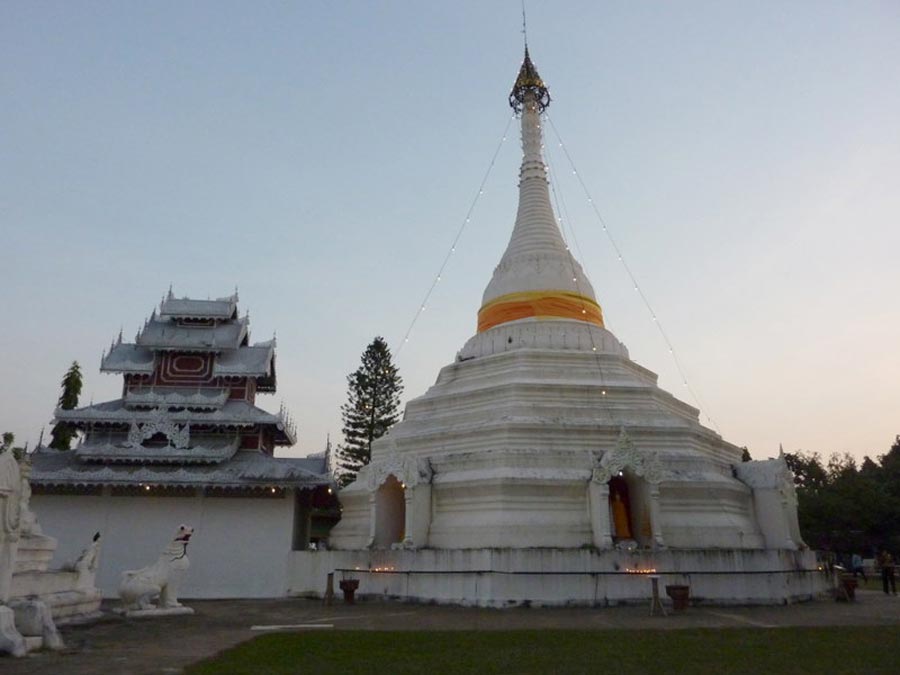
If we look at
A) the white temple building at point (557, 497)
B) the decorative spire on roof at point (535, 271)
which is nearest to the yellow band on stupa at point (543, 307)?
the decorative spire on roof at point (535, 271)

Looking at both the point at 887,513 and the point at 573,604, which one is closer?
the point at 573,604

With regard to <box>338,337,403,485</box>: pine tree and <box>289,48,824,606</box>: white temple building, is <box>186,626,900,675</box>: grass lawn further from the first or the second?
<box>338,337,403,485</box>: pine tree

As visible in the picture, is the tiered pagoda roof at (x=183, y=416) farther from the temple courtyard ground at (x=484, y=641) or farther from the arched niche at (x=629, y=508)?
→ the arched niche at (x=629, y=508)

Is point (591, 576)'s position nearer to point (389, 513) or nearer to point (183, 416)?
point (389, 513)

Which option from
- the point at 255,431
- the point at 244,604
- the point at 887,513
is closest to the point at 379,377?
the point at 255,431

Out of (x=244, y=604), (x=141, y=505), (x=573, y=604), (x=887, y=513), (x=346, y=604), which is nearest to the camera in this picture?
(x=573, y=604)

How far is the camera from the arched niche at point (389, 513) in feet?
67.8

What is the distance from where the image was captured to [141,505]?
22500 millimetres

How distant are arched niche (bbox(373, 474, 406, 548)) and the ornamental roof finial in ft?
62.8

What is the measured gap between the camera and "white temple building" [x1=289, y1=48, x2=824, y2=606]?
1683 centimetres

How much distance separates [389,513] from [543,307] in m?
9.72

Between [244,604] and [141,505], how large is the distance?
565 centimetres

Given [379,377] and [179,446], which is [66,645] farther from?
[379,377]

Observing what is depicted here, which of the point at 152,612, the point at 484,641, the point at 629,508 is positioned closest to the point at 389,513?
the point at 629,508
